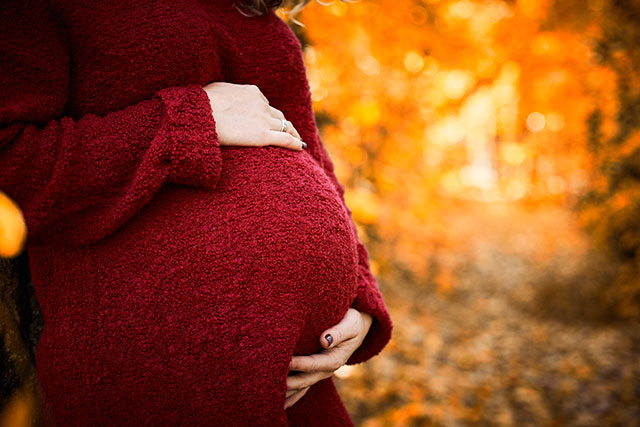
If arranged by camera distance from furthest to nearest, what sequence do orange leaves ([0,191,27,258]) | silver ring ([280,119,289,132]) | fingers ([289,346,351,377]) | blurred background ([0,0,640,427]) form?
1. blurred background ([0,0,640,427])
2. silver ring ([280,119,289,132])
3. fingers ([289,346,351,377])
4. orange leaves ([0,191,27,258])

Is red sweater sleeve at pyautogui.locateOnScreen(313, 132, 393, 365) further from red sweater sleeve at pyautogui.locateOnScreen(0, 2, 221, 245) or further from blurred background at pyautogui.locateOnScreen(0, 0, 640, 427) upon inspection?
blurred background at pyautogui.locateOnScreen(0, 0, 640, 427)

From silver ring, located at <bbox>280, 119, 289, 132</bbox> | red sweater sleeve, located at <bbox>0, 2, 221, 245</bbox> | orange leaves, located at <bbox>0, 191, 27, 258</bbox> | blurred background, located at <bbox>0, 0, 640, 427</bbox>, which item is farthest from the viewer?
blurred background, located at <bbox>0, 0, 640, 427</bbox>

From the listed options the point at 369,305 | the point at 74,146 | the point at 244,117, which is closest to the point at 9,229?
the point at 74,146

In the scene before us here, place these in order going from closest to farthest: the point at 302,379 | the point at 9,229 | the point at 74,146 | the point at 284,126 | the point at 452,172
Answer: the point at 9,229 < the point at 74,146 < the point at 302,379 < the point at 284,126 < the point at 452,172

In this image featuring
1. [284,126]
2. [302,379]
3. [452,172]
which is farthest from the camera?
[452,172]

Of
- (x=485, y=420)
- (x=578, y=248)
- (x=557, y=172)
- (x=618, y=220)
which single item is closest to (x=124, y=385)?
(x=485, y=420)

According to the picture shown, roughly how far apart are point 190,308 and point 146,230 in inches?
7.4

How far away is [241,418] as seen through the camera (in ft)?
2.85

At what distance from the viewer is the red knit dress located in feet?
2.83

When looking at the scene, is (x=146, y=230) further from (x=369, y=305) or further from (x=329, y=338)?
(x=369, y=305)

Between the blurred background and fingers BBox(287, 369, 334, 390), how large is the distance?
1756mm

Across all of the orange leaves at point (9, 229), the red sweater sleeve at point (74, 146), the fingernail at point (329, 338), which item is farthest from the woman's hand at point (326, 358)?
the orange leaves at point (9, 229)

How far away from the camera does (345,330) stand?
3.50 ft

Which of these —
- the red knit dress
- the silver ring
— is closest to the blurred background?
the silver ring
